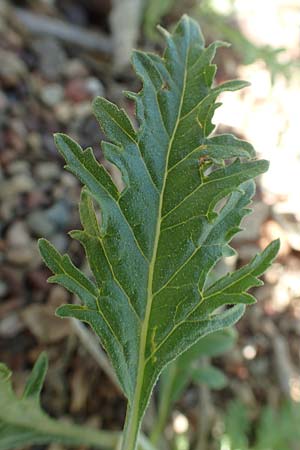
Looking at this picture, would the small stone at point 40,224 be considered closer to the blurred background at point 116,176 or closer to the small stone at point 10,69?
the blurred background at point 116,176

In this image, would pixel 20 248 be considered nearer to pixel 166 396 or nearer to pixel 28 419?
pixel 166 396

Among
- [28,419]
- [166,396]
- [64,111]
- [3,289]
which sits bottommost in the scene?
[166,396]

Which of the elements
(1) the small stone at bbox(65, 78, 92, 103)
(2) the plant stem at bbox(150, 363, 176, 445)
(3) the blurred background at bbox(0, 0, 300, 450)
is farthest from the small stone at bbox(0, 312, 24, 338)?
(1) the small stone at bbox(65, 78, 92, 103)

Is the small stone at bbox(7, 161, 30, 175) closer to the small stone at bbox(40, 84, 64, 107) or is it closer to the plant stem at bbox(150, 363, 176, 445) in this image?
the small stone at bbox(40, 84, 64, 107)

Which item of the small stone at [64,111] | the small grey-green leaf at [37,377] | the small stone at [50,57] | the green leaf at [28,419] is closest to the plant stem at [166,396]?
the green leaf at [28,419]

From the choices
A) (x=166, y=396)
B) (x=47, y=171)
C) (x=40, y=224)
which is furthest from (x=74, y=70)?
(x=166, y=396)
